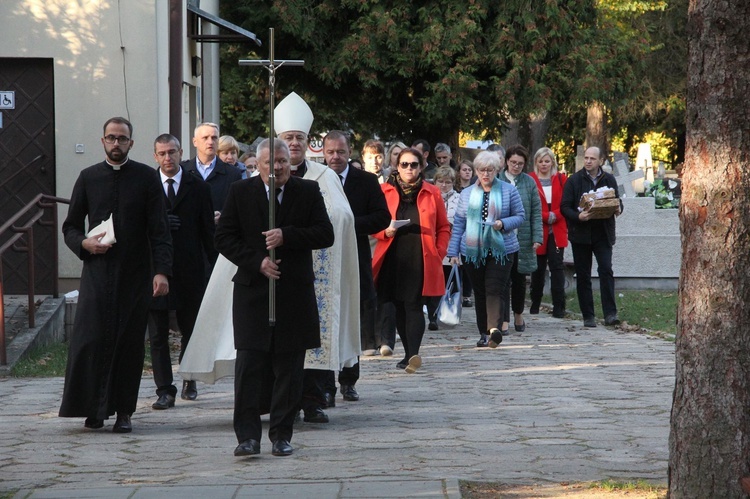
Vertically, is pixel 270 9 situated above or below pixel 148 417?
above

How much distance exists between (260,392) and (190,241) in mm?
2527

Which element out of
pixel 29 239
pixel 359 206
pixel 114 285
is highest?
pixel 359 206

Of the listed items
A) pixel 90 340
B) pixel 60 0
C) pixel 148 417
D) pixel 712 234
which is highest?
pixel 60 0

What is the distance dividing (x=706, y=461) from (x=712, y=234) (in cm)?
95

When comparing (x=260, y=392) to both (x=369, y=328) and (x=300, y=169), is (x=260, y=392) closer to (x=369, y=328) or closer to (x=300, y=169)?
(x=300, y=169)

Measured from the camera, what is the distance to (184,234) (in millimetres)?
9609

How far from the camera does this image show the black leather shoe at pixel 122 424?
8.25 m

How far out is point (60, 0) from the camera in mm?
15180

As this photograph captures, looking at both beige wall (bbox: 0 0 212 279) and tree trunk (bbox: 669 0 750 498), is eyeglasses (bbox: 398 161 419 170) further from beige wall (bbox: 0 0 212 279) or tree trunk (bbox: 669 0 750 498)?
tree trunk (bbox: 669 0 750 498)

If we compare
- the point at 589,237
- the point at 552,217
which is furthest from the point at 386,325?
the point at 552,217

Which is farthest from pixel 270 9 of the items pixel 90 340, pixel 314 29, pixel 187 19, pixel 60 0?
pixel 90 340

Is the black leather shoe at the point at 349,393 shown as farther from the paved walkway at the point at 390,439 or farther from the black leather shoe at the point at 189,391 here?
the black leather shoe at the point at 189,391

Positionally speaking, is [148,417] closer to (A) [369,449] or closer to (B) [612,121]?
(A) [369,449]

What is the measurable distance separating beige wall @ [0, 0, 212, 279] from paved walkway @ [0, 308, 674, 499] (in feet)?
16.0
